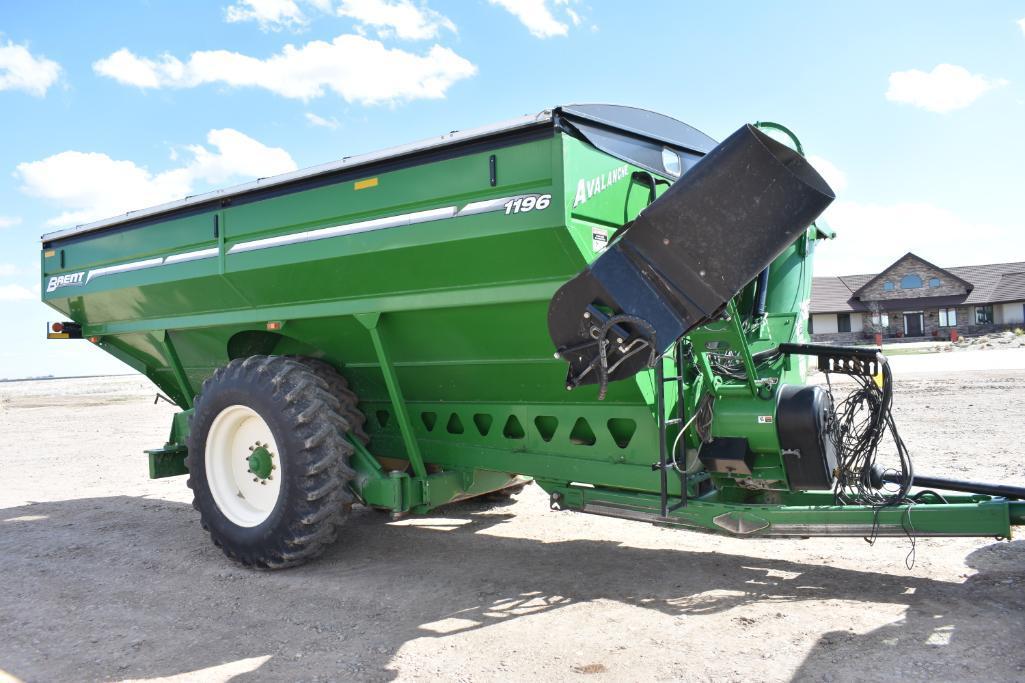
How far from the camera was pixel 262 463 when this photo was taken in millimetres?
5109

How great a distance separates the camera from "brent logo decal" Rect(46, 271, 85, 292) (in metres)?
6.62

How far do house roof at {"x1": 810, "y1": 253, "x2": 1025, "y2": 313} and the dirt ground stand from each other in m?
36.6

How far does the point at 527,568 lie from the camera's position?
4.90m

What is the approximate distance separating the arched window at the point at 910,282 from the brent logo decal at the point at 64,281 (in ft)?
138

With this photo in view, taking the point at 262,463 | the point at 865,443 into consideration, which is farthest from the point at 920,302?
the point at 262,463

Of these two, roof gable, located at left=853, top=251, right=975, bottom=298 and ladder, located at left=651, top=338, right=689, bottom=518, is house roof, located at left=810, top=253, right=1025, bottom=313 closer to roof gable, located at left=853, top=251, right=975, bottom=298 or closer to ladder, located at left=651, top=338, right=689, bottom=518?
roof gable, located at left=853, top=251, right=975, bottom=298

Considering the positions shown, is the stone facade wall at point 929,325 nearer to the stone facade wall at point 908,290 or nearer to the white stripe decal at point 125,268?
the stone facade wall at point 908,290

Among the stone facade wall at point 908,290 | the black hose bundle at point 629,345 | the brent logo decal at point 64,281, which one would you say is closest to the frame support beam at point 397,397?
the black hose bundle at point 629,345

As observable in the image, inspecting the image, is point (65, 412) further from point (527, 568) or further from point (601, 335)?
point (601, 335)

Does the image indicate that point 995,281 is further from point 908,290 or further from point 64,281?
point 64,281

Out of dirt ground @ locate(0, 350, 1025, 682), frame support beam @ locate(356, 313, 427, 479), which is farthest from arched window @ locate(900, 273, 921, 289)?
frame support beam @ locate(356, 313, 427, 479)

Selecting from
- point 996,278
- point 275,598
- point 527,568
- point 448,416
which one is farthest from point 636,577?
point 996,278

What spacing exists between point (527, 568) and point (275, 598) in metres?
1.52

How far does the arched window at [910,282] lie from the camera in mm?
40750
